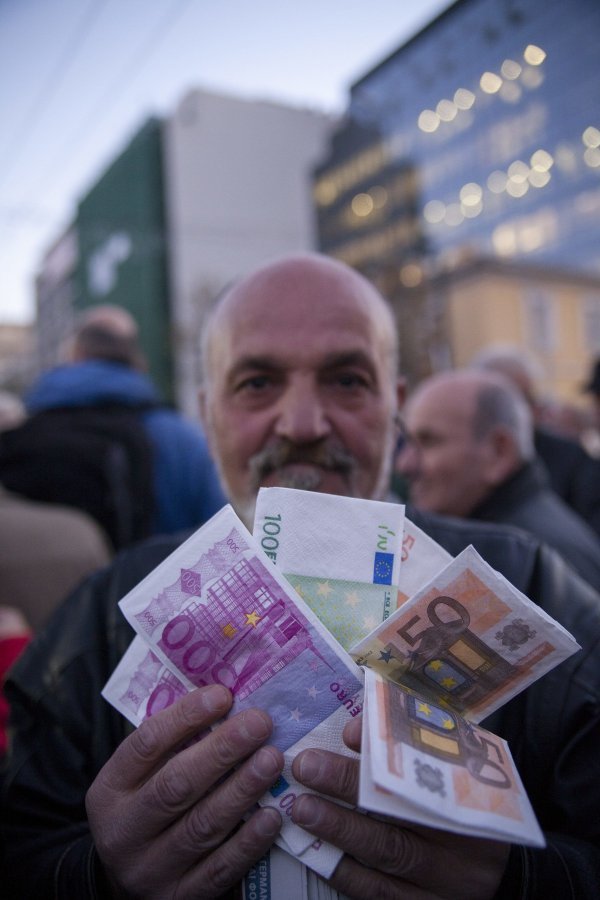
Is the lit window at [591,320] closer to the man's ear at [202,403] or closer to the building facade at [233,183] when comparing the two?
the man's ear at [202,403]

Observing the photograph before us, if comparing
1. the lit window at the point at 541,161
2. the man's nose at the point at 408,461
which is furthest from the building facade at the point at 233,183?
the man's nose at the point at 408,461

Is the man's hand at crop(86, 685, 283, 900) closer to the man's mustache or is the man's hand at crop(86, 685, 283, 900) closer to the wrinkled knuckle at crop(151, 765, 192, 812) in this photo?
the wrinkled knuckle at crop(151, 765, 192, 812)

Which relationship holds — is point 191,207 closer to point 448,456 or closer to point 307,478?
point 448,456

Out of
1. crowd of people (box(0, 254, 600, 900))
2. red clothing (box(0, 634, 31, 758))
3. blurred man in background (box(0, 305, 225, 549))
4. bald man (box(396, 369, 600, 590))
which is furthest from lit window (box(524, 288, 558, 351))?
red clothing (box(0, 634, 31, 758))

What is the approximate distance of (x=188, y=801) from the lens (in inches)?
34.9

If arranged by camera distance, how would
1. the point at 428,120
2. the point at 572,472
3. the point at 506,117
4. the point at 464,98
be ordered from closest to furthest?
the point at 572,472
the point at 464,98
the point at 506,117
the point at 428,120

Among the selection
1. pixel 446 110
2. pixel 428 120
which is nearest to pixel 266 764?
pixel 446 110

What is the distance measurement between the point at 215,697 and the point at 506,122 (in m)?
6.37

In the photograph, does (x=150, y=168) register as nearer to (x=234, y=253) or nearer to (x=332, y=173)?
(x=234, y=253)

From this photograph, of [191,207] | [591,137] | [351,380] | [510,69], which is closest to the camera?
[351,380]

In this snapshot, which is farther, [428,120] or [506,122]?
[428,120]

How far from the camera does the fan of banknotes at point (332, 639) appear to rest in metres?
0.84

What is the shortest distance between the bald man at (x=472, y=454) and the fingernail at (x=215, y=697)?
1993 mm

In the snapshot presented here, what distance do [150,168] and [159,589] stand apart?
130 feet
